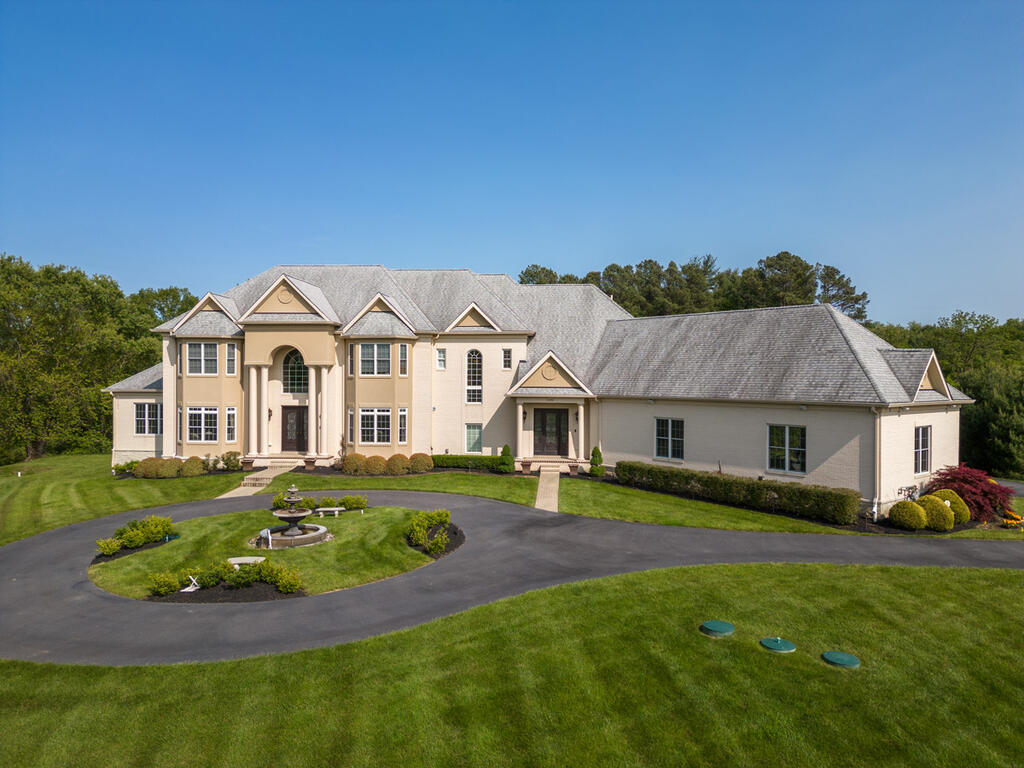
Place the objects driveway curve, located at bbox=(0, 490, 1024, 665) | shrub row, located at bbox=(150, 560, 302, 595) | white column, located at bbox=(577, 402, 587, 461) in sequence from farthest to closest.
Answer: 1. white column, located at bbox=(577, 402, 587, 461)
2. shrub row, located at bbox=(150, 560, 302, 595)
3. driveway curve, located at bbox=(0, 490, 1024, 665)

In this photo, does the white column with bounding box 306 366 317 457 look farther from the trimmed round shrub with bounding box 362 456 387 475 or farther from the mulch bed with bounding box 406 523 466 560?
the mulch bed with bounding box 406 523 466 560

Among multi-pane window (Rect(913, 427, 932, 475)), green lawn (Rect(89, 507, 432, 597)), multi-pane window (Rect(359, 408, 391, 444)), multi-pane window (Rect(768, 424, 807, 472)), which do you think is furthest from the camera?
multi-pane window (Rect(359, 408, 391, 444))

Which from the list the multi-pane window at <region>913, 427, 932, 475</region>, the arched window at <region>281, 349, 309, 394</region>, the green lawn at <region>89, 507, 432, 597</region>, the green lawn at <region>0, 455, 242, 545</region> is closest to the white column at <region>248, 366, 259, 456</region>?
the arched window at <region>281, 349, 309, 394</region>

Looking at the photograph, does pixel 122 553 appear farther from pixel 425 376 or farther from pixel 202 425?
pixel 425 376

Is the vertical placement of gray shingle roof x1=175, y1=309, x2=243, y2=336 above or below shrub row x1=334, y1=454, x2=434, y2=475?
above

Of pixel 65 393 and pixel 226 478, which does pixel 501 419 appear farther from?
pixel 65 393

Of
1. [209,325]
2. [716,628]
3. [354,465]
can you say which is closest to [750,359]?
[716,628]
